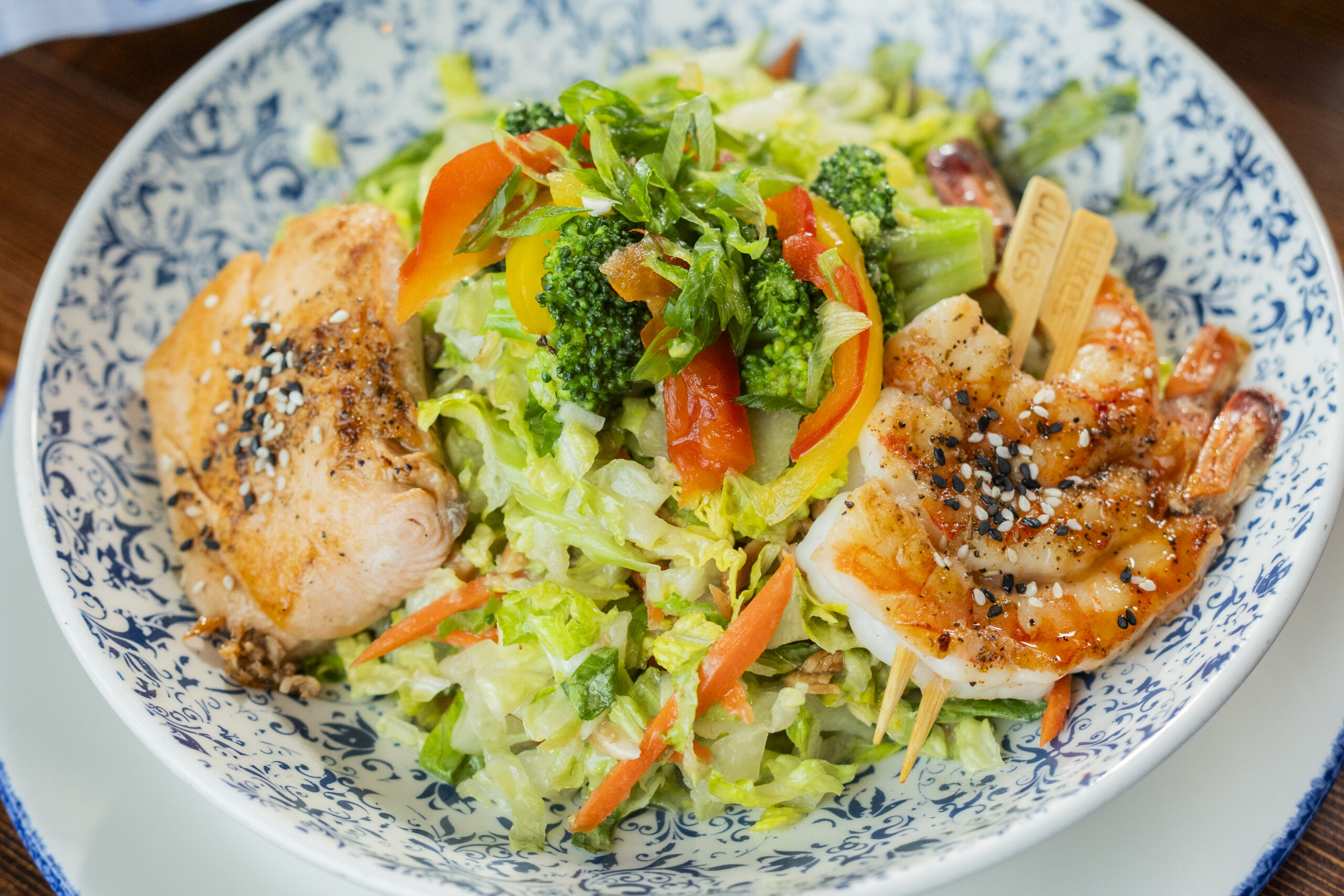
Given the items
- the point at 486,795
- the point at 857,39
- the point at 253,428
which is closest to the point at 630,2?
the point at 857,39

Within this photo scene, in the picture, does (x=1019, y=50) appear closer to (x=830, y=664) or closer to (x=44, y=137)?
(x=830, y=664)

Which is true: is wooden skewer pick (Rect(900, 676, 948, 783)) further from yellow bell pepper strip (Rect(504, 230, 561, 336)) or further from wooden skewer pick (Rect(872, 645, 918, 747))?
yellow bell pepper strip (Rect(504, 230, 561, 336))

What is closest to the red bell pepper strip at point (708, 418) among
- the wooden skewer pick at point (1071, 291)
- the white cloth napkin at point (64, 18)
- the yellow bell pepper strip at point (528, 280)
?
the yellow bell pepper strip at point (528, 280)

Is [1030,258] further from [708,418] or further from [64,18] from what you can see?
[64,18]

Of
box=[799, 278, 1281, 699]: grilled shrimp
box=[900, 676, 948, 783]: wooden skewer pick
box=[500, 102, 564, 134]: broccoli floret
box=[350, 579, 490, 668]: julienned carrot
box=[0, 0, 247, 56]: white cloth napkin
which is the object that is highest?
box=[500, 102, 564, 134]: broccoli floret

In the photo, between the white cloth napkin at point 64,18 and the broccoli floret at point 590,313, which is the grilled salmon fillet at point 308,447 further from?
the white cloth napkin at point 64,18

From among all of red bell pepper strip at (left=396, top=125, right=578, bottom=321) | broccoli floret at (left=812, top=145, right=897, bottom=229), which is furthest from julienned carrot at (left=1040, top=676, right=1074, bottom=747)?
red bell pepper strip at (left=396, top=125, right=578, bottom=321)
